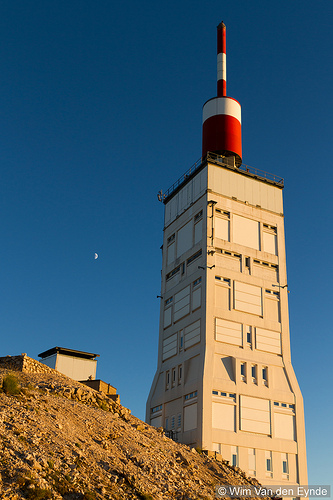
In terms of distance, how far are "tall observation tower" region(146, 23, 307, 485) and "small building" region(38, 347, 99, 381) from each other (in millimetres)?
6770

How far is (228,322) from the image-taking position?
171 ft

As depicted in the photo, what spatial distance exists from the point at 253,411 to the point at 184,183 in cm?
2478

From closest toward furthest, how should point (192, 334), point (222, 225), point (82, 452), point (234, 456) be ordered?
point (82, 452) → point (234, 456) → point (192, 334) → point (222, 225)

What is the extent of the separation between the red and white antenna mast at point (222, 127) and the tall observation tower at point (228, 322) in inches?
5.4

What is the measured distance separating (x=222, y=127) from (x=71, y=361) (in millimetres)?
29663

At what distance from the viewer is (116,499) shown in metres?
24.2

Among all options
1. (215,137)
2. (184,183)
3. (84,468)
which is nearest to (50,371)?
(84,468)

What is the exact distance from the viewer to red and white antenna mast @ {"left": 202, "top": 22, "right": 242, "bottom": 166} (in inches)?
2440

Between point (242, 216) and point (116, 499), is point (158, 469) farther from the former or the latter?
point (242, 216)

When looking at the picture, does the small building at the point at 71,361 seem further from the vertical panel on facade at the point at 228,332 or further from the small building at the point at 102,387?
the vertical panel on facade at the point at 228,332

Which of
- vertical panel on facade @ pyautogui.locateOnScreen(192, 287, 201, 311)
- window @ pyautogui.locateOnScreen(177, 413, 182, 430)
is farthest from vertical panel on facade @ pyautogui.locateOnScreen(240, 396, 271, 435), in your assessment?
vertical panel on facade @ pyautogui.locateOnScreen(192, 287, 201, 311)

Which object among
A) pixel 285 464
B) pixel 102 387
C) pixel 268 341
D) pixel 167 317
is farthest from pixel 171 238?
pixel 285 464

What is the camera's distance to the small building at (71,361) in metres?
53.8

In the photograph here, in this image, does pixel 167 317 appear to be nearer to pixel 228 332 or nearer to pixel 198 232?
pixel 228 332
